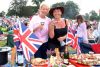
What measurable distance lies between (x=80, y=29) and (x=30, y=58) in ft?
14.5

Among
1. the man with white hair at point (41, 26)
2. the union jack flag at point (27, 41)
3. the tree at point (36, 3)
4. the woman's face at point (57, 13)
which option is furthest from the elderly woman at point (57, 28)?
the tree at point (36, 3)

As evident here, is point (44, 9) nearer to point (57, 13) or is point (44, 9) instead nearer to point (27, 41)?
point (57, 13)

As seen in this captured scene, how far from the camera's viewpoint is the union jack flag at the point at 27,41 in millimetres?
4321

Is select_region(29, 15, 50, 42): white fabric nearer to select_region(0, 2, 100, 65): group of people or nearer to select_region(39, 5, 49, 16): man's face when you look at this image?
select_region(0, 2, 100, 65): group of people

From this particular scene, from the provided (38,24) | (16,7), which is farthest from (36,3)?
(38,24)

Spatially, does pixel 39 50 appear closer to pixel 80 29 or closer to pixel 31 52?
pixel 31 52

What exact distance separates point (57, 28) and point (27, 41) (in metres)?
0.59

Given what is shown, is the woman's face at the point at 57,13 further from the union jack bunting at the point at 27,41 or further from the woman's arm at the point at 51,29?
the union jack bunting at the point at 27,41

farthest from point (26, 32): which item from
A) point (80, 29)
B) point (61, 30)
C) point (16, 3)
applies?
point (16, 3)

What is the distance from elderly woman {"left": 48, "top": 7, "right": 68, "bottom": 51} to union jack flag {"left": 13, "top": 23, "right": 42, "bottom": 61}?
33cm

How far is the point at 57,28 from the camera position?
184 inches

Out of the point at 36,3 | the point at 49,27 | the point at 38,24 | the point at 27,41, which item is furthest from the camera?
the point at 36,3

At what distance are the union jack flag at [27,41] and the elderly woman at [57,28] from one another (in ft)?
1.10

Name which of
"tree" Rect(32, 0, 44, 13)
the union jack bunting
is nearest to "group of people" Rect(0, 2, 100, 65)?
the union jack bunting
